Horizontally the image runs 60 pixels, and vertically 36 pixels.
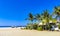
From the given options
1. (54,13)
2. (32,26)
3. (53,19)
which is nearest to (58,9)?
(54,13)

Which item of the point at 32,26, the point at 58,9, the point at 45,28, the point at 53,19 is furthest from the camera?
the point at 32,26

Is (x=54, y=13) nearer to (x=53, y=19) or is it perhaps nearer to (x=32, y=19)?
(x=53, y=19)

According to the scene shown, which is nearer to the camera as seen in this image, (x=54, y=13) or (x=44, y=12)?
(x=54, y=13)

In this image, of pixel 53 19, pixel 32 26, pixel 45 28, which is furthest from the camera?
pixel 32 26

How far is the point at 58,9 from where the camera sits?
3625cm

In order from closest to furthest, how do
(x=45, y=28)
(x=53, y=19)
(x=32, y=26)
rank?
(x=53, y=19)
(x=45, y=28)
(x=32, y=26)

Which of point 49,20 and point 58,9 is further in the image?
point 49,20

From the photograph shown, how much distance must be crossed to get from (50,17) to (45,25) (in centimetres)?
335

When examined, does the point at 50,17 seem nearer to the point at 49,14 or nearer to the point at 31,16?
the point at 49,14

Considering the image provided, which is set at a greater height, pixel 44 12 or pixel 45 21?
pixel 44 12

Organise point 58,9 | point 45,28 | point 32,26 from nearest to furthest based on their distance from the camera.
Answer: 1. point 58,9
2. point 45,28
3. point 32,26

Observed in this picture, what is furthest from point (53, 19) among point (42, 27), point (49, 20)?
point (42, 27)

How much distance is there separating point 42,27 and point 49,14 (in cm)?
553

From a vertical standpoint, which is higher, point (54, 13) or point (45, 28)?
point (54, 13)
